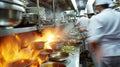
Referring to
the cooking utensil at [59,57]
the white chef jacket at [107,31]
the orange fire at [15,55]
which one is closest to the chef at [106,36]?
the white chef jacket at [107,31]

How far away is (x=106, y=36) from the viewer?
8.12 feet

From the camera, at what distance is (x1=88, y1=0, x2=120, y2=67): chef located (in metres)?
2.43

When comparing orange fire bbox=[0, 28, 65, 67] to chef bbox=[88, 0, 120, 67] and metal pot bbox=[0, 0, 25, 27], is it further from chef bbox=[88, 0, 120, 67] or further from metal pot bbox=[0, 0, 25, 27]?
chef bbox=[88, 0, 120, 67]

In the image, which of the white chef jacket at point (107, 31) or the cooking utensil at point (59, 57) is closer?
the cooking utensil at point (59, 57)

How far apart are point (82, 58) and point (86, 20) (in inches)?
54.3

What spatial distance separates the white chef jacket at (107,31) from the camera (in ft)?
7.98

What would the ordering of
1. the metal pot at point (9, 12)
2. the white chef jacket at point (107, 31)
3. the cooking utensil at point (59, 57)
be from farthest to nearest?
the white chef jacket at point (107, 31), the cooking utensil at point (59, 57), the metal pot at point (9, 12)

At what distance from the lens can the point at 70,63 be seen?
1987 mm

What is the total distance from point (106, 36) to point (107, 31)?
0.07 meters

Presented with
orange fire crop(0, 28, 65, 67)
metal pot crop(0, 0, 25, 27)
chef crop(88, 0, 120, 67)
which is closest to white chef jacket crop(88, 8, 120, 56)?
chef crop(88, 0, 120, 67)

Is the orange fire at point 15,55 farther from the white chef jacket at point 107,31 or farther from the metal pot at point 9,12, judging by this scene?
the white chef jacket at point 107,31

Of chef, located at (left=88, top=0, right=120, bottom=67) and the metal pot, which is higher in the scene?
the metal pot

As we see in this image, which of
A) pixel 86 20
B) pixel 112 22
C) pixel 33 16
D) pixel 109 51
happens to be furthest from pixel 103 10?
pixel 86 20

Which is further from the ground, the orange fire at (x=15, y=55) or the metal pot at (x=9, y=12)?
the metal pot at (x=9, y=12)
